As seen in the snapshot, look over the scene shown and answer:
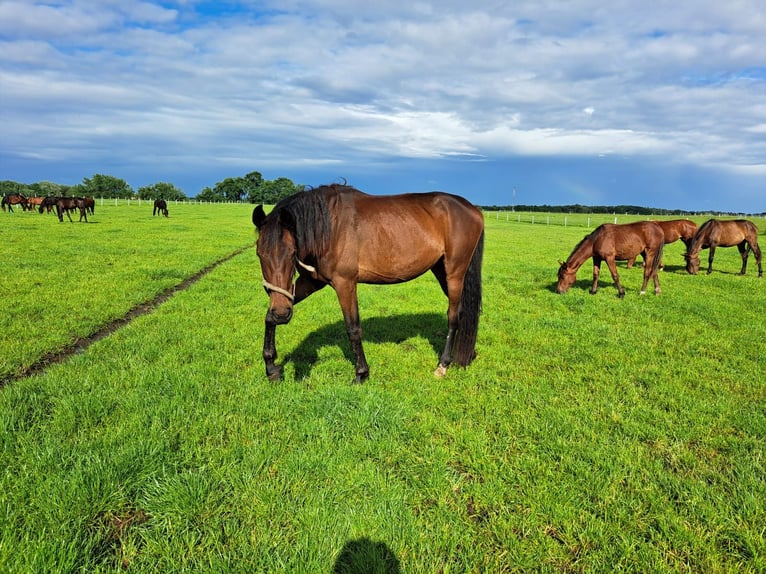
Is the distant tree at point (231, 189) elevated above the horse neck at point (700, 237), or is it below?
above

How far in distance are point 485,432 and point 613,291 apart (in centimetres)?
917

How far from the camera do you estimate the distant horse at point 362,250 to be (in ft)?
14.0

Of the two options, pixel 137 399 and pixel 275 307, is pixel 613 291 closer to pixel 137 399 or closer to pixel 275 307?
pixel 275 307

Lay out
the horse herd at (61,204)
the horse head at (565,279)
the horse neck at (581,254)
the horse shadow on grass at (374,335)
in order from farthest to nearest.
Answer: the horse herd at (61,204) → the horse neck at (581,254) → the horse head at (565,279) → the horse shadow on grass at (374,335)

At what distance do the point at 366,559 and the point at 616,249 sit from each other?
11142 millimetres

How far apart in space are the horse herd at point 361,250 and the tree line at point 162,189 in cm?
9437

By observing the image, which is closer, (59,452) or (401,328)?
(59,452)

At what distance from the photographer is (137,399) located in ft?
13.5

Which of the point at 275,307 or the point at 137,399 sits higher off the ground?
the point at 275,307

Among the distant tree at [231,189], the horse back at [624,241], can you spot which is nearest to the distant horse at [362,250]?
the horse back at [624,241]

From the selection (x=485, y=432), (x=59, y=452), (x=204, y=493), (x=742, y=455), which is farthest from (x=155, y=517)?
(x=742, y=455)

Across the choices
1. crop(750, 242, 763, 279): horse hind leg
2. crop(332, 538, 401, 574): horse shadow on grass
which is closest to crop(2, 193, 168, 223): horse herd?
crop(332, 538, 401, 574): horse shadow on grass

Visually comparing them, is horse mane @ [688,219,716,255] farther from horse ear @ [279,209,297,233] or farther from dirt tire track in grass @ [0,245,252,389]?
dirt tire track in grass @ [0,245,252,389]

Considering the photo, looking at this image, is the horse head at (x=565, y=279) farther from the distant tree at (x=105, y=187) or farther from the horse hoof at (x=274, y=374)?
the distant tree at (x=105, y=187)
